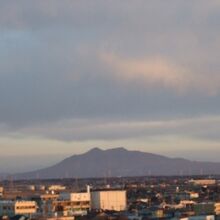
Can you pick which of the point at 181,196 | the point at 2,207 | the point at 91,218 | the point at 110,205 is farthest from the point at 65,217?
the point at 181,196

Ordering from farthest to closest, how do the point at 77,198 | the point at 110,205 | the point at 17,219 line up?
1. the point at 110,205
2. the point at 77,198
3. the point at 17,219

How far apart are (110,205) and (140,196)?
78.9 ft

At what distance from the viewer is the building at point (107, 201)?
85.3 meters

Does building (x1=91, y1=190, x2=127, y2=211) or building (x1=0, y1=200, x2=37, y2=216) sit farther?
building (x1=91, y1=190, x2=127, y2=211)

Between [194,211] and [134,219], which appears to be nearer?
[134,219]

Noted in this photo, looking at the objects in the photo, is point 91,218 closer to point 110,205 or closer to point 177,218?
point 177,218

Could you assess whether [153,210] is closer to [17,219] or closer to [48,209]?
[48,209]

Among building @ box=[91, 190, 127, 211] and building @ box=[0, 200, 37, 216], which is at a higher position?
building @ box=[91, 190, 127, 211]

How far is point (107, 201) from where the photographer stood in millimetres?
87125

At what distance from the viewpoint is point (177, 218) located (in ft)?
205

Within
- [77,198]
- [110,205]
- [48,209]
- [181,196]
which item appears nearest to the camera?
[48,209]

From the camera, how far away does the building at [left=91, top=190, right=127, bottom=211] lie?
85.3 m

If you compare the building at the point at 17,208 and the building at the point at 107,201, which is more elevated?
the building at the point at 107,201

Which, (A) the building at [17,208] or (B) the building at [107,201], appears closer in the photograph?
(A) the building at [17,208]
